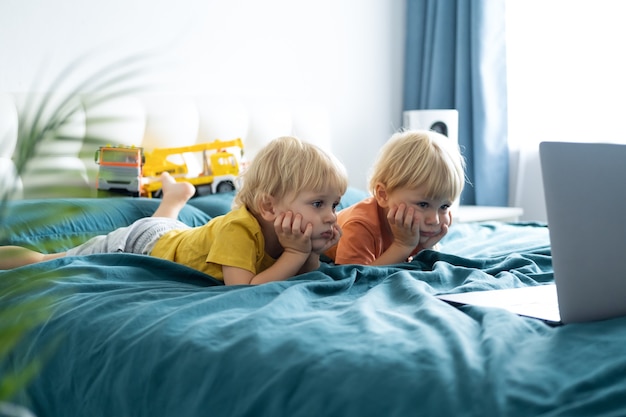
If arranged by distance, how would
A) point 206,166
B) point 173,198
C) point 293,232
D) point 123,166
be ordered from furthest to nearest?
1. point 206,166
2. point 123,166
3. point 173,198
4. point 293,232

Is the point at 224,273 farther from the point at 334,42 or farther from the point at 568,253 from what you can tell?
the point at 334,42

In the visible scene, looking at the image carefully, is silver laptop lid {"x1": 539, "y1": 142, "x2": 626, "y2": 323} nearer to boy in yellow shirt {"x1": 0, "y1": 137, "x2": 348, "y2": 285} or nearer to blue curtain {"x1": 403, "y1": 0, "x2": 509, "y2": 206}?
boy in yellow shirt {"x1": 0, "y1": 137, "x2": 348, "y2": 285}

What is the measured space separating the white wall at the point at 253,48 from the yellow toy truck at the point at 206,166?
1.11ft

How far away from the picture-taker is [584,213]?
1.24 metres

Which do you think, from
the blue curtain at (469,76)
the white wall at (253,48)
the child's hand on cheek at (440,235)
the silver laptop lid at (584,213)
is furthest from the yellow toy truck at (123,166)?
the blue curtain at (469,76)

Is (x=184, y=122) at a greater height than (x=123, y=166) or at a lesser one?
greater

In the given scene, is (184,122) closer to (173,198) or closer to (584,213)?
(173,198)

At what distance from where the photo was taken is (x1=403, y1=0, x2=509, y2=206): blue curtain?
4.32 m

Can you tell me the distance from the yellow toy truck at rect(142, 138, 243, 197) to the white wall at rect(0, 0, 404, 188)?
1.11 ft

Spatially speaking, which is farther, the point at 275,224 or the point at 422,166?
the point at 422,166

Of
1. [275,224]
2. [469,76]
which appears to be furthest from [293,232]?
[469,76]

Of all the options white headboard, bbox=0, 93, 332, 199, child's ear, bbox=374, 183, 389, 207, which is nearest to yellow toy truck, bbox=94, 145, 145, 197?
white headboard, bbox=0, 93, 332, 199

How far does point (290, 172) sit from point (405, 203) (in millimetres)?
348

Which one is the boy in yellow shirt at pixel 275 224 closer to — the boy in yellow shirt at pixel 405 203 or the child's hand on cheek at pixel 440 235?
the boy in yellow shirt at pixel 405 203
